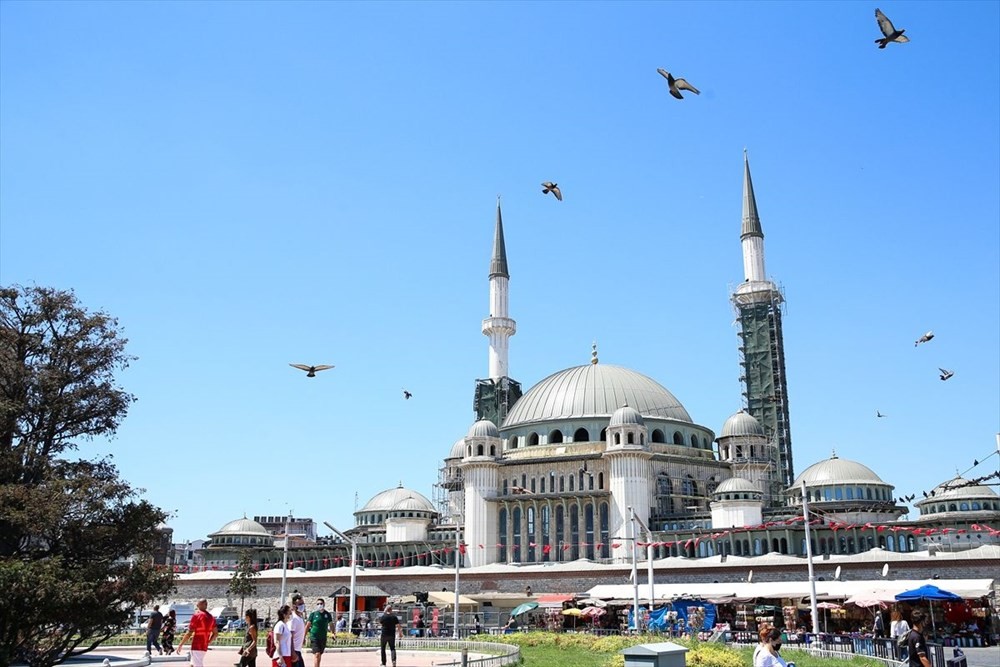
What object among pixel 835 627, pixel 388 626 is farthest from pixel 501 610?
pixel 388 626

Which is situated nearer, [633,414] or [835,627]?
[835,627]

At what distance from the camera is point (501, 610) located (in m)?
66.2

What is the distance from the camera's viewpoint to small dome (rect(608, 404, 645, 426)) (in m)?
78.3

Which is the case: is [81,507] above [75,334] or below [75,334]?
below

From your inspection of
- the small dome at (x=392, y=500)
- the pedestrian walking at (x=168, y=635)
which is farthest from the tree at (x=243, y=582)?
the pedestrian walking at (x=168, y=635)

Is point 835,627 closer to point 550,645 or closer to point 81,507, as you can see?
point 550,645

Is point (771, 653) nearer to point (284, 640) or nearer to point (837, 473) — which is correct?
point (284, 640)

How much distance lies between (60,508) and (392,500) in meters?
77.5

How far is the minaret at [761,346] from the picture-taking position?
290ft

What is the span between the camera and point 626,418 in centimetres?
7856

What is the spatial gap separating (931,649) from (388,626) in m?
13.8

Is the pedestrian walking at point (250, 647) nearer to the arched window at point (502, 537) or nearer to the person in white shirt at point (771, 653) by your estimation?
the person in white shirt at point (771, 653)

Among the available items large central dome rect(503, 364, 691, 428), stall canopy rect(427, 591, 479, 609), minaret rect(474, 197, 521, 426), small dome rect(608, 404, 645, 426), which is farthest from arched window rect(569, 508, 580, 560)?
minaret rect(474, 197, 521, 426)

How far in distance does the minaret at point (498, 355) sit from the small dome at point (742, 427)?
23.3m
